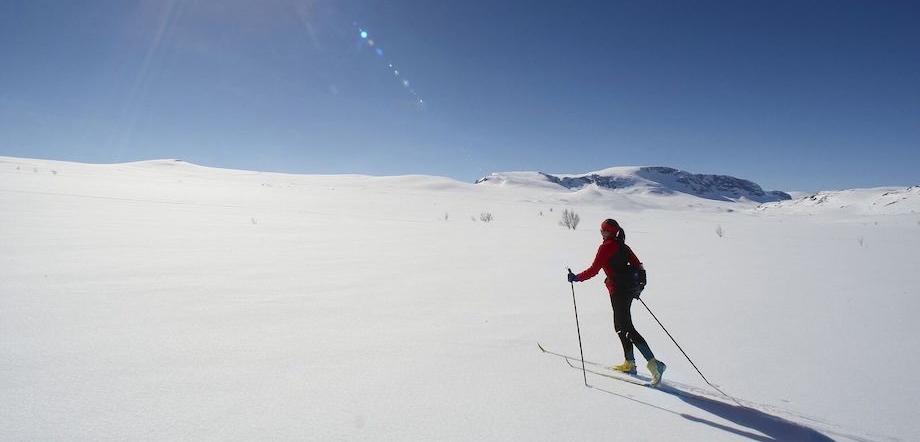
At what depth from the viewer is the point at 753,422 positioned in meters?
2.87

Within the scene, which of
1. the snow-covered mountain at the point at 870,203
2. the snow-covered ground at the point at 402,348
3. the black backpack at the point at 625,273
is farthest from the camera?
the snow-covered mountain at the point at 870,203

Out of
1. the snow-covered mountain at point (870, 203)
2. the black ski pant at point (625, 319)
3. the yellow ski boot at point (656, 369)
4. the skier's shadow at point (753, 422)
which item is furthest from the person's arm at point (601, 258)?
the snow-covered mountain at point (870, 203)

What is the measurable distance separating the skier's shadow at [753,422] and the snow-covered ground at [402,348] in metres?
0.02

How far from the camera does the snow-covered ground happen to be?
258 cm

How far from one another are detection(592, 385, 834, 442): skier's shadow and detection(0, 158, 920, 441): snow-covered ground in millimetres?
16

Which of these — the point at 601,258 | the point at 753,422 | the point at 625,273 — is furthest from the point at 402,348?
the point at 753,422

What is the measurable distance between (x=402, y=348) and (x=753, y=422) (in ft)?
8.96

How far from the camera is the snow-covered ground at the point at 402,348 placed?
2.58m

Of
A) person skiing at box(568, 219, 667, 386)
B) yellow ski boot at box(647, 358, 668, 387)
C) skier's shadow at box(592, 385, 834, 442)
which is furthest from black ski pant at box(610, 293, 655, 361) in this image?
skier's shadow at box(592, 385, 834, 442)

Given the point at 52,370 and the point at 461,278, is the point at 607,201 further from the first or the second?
the point at 52,370

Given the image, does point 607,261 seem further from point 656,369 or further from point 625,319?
point 656,369

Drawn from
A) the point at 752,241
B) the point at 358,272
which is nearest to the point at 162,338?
the point at 358,272

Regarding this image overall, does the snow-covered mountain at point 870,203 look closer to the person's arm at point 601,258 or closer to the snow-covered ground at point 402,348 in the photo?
the snow-covered ground at point 402,348

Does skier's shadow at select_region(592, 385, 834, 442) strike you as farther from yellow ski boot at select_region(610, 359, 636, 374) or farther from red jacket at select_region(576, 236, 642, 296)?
red jacket at select_region(576, 236, 642, 296)
